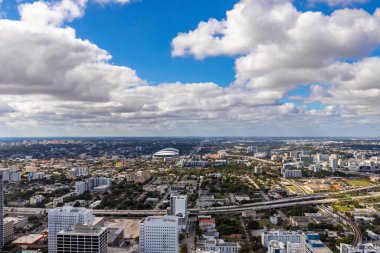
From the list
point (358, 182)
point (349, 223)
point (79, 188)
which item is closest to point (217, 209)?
point (349, 223)

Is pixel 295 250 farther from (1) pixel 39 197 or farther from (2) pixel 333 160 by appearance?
(2) pixel 333 160

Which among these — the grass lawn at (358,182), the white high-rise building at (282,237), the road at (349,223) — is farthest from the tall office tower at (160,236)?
the grass lawn at (358,182)

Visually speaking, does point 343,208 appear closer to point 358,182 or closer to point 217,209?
point 217,209

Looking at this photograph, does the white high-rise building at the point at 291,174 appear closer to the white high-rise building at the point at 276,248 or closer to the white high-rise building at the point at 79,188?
the white high-rise building at the point at 79,188

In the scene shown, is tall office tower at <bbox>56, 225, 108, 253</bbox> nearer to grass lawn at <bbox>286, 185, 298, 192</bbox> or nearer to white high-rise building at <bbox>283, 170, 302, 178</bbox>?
grass lawn at <bbox>286, 185, 298, 192</bbox>

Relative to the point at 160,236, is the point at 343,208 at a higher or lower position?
lower
